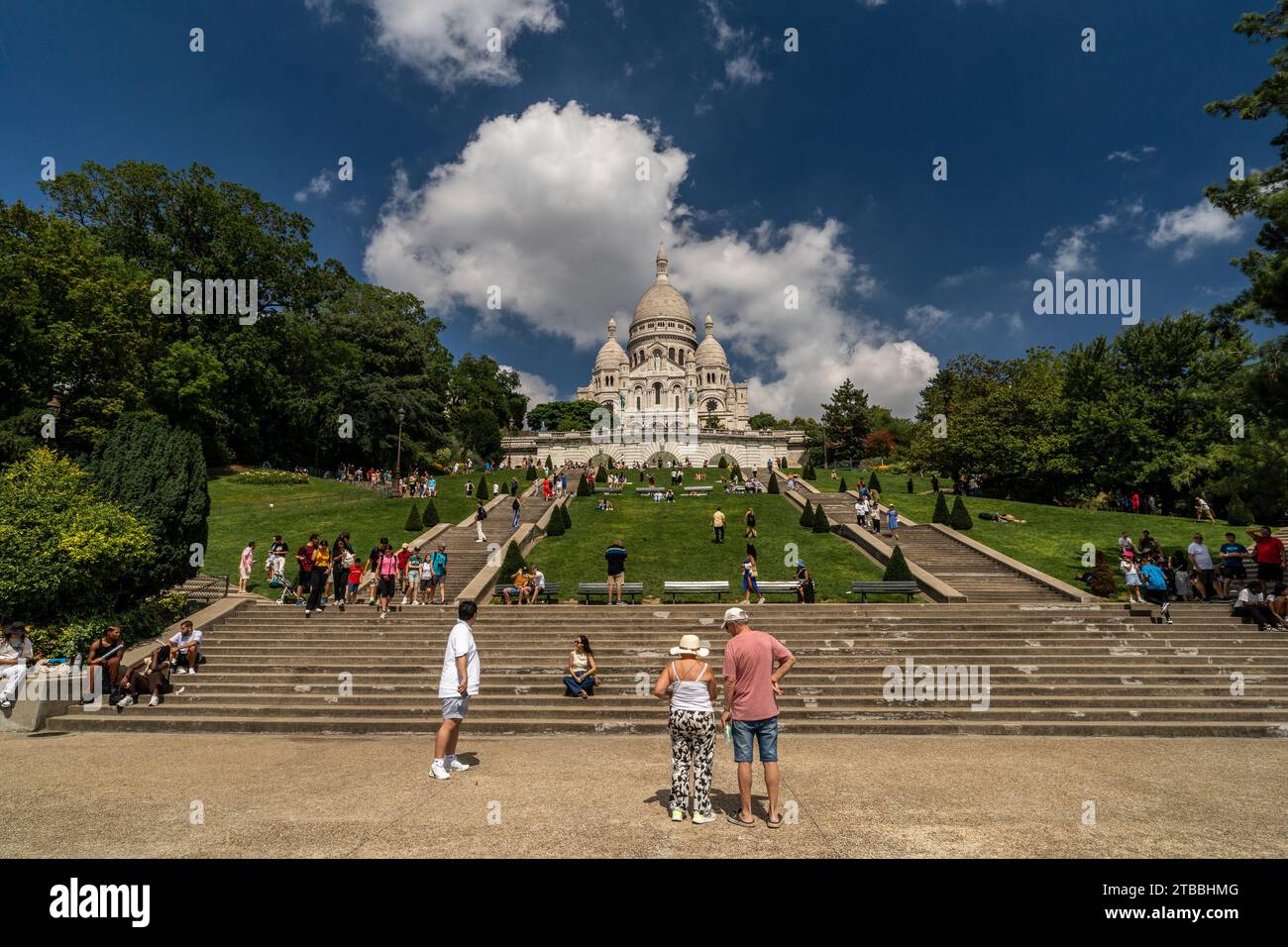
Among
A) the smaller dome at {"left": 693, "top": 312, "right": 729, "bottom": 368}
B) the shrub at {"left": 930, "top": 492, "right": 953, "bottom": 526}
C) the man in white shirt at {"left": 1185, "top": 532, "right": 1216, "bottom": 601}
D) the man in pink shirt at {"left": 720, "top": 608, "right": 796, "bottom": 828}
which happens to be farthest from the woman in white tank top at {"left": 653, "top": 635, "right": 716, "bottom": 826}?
the smaller dome at {"left": 693, "top": 312, "right": 729, "bottom": 368}

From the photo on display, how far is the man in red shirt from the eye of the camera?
13125 mm

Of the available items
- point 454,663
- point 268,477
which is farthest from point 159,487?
point 268,477

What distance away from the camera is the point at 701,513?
93.7 ft

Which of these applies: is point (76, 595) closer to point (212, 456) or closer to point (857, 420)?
point (212, 456)

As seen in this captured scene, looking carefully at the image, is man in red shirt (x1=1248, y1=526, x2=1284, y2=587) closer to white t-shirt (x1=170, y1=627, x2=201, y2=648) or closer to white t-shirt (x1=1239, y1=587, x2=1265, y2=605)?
white t-shirt (x1=1239, y1=587, x2=1265, y2=605)

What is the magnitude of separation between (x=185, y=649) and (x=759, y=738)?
10.7 meters

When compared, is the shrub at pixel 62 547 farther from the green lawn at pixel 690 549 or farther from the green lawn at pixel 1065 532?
the green lawn at pixel 1065 532

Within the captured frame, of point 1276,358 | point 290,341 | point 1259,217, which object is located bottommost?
point 1276,358

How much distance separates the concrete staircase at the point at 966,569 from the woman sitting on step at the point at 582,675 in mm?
10416

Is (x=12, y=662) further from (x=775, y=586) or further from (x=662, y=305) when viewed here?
(x=662, y=305)

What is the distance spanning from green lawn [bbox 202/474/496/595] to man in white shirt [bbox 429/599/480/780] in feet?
43.8

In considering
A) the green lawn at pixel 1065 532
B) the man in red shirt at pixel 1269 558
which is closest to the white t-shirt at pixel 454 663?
the man in red shirt at pixel 1269 558
